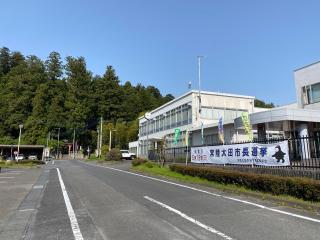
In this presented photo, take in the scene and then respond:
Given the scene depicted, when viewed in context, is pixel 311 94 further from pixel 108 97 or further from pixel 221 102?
pixel 108 97

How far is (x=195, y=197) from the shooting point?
11.5 metres

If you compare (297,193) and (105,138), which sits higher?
(105,138)

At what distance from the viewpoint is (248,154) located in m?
15.2

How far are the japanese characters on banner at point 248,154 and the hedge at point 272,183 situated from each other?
1.33 metres

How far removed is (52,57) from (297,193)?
111m

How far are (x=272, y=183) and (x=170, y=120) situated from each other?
114ft

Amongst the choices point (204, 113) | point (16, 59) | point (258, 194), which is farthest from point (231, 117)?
point (16, 59)

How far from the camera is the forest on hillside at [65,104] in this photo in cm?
9450

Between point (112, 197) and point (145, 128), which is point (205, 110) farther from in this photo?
point (112, 197)

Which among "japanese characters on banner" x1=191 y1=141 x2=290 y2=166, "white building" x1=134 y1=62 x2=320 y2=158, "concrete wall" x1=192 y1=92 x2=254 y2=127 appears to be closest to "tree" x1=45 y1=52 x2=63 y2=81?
"white building" x1=134 y1=62 x2=320 y2=158

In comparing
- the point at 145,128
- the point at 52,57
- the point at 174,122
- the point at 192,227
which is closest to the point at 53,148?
the point at 52,57

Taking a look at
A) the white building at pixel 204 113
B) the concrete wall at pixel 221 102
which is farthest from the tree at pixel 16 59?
the concrete wall at pixel 221 102

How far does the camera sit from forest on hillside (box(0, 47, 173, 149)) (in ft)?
310

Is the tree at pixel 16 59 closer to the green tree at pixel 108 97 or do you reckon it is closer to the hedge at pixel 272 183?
the green tree at pixel 108 97
